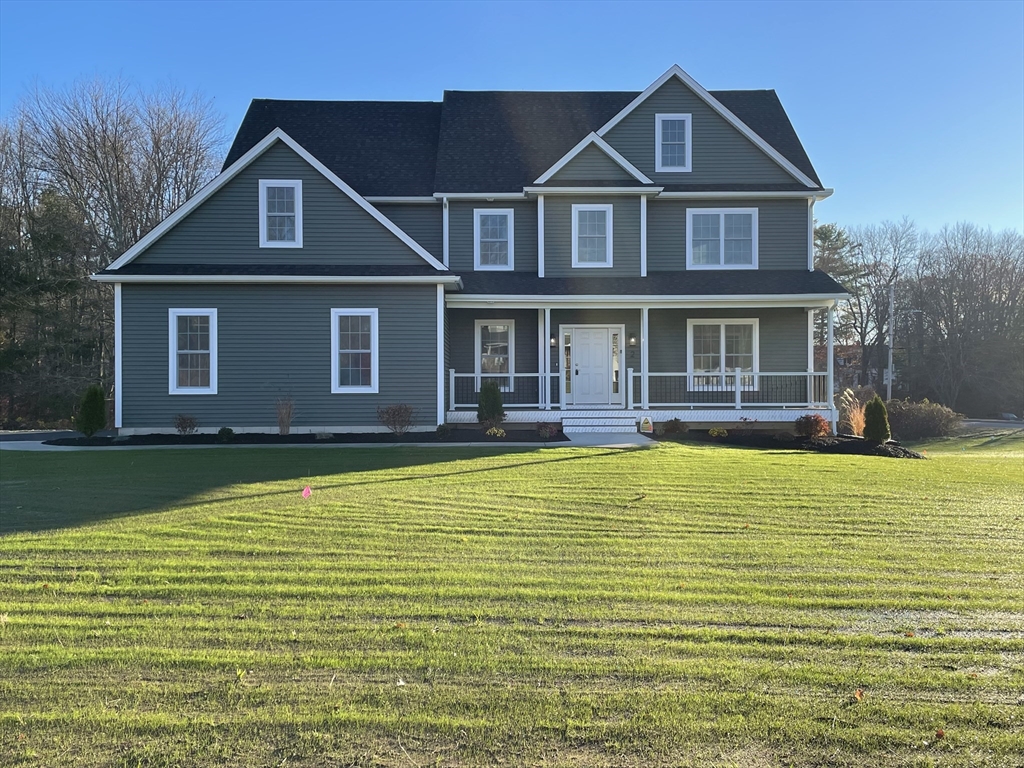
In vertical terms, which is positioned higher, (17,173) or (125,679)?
(17,173)

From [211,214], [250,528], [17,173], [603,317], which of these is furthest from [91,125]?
[250,528]

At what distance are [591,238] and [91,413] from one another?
13664 mm

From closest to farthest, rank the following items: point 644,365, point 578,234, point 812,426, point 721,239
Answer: point 812,426, point 644,365, point 578,234, point 721,239

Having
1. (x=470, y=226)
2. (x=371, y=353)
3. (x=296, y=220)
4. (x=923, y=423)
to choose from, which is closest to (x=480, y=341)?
(x=470, y=226)

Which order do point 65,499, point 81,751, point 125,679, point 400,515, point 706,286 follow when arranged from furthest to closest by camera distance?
point 706,286
point 65,499
point 400,515
point 125,679
point 81,751

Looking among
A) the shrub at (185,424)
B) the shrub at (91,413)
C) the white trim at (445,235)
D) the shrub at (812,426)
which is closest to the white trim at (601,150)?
the white trim at (445,235)

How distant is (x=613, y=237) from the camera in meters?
20.5

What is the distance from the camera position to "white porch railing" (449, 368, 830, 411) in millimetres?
19734

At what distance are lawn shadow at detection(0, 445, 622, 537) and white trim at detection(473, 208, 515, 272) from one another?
23.2ft

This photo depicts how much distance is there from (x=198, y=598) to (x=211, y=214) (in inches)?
567

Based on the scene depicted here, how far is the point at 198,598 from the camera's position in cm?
543

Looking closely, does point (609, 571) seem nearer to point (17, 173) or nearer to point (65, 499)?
point (65, 499)

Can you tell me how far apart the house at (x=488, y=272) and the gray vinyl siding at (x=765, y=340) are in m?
0.07

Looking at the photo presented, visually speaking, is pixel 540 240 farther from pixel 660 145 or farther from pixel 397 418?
pixel 397 418
